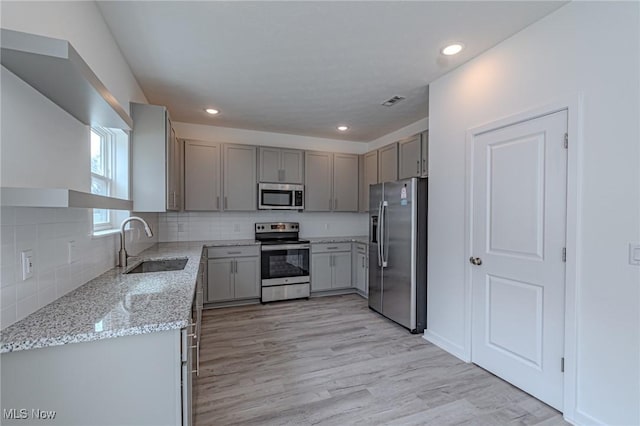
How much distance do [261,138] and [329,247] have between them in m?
2.03

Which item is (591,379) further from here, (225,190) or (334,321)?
(225,190)

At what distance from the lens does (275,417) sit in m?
1.88

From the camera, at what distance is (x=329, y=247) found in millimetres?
4531

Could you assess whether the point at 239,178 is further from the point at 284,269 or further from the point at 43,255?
the point at 43,255

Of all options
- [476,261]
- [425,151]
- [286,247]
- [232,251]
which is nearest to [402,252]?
[476,261]

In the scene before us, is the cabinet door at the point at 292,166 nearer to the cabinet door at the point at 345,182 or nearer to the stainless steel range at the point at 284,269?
the cabinet door at the point at 345,182

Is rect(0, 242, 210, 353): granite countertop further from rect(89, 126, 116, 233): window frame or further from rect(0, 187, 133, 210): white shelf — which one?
rect(89, 126, 116, 233): window frame

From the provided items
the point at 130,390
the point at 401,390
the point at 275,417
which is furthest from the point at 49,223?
the point at 401,390

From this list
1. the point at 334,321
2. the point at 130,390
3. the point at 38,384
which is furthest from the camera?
the point at 334,321

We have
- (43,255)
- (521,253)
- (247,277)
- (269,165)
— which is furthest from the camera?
(269,165)

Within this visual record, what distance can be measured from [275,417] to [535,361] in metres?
1.81

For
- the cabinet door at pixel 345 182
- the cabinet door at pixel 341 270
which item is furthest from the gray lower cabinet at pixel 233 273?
the cabinet door at pixel 345 182

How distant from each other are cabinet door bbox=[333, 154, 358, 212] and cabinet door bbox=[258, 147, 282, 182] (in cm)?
96

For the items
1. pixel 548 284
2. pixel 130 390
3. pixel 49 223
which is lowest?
pixel 130 390
